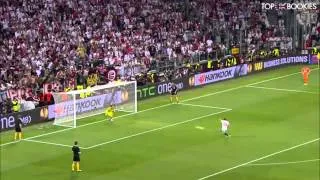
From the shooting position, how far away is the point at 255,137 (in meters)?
39.2

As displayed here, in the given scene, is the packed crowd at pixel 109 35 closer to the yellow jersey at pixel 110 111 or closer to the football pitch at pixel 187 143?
the yellow jersey at pixel 110 111

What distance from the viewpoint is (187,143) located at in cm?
3794

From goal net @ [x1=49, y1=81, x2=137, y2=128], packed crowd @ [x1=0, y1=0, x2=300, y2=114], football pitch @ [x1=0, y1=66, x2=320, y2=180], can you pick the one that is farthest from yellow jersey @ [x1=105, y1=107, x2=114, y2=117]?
packed crowd @ [x1=0, y1=0, x2=300, y2=114]

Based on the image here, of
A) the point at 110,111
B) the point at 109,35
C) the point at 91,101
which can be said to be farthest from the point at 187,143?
the point at 109,35

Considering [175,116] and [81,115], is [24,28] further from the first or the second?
[175,116]

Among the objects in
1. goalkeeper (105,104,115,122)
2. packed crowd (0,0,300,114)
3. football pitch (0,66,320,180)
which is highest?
packed crowd (0,0,300,114)

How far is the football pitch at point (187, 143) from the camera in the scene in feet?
107

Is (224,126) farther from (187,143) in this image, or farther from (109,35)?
(109,35)

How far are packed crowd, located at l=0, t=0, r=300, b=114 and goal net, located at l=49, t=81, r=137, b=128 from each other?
2.63 metres

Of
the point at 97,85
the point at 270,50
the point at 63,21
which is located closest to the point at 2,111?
the point at 97,85

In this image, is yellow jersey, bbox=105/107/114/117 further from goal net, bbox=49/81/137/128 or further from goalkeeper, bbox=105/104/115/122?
goal net, bbox=49/81/137/128

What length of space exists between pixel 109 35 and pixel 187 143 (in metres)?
19.0

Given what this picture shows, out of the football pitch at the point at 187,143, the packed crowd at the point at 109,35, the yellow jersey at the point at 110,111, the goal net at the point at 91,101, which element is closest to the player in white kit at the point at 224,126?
the football pitch at the point at 187,143

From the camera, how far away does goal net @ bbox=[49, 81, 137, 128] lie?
139 ft
